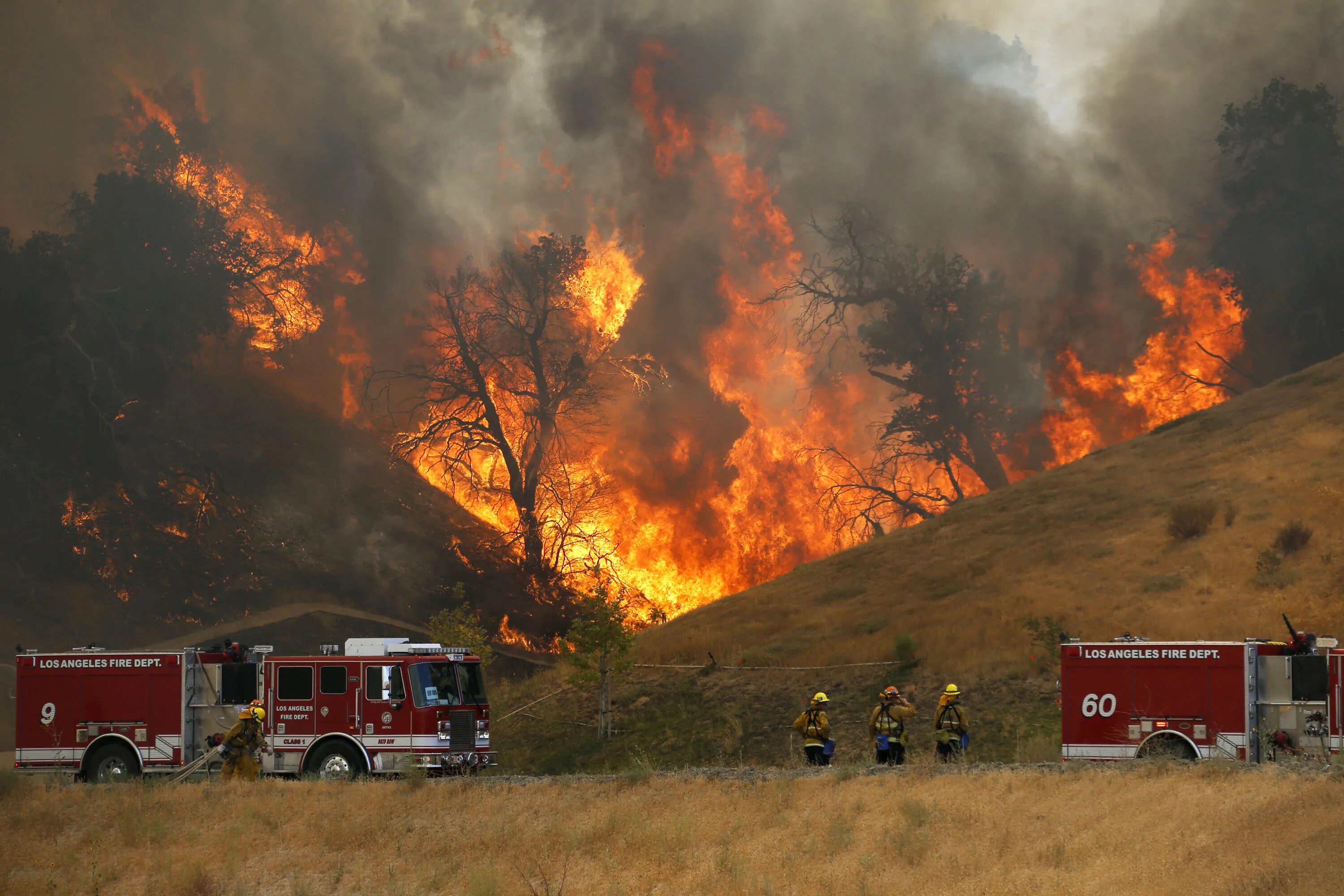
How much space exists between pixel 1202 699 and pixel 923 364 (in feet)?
157

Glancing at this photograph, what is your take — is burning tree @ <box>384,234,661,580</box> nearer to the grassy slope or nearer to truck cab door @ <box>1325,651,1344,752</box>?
the grassy slope

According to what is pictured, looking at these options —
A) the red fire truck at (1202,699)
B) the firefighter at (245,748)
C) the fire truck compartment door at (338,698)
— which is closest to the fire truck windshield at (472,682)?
the fire truck compartment door at (338,698)

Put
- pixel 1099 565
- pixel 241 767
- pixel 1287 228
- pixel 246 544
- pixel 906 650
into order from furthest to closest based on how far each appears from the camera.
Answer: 1. pixel 1287 228
2. pixel 246 544
3. pixel 1099 565
4. pixel 906 650
5. pixel 241 767

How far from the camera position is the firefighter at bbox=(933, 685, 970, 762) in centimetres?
1952

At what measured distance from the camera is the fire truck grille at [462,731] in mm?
21516

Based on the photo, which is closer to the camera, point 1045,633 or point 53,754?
point 53,754

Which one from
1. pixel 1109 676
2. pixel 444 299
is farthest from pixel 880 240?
pixel 1109 676

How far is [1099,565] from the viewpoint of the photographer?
3566cm

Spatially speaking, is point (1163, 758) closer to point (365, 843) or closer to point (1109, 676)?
point (1109, 676)

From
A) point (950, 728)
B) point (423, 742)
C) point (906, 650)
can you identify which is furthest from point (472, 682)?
point (906, 650)

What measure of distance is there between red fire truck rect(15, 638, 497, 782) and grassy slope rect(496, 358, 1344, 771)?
28.7ft

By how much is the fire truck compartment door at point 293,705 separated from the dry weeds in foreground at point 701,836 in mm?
1376

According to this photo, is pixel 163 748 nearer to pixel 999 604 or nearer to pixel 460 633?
pixel 460 633

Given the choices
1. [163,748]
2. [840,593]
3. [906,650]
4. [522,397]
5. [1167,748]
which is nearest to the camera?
[1167,748]
